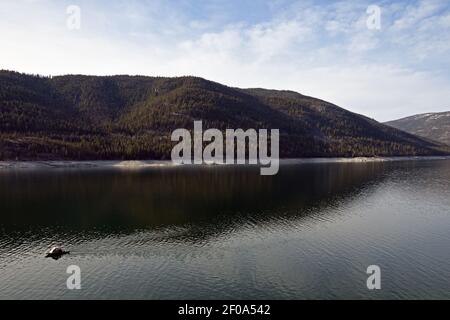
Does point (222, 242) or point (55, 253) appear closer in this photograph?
point (55, 253)

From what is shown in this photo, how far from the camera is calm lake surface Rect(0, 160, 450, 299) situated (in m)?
42.4

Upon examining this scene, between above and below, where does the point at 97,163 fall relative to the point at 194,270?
above

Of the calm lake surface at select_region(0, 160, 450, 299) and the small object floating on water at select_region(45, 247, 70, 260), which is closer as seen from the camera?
the calm lake surface at select_region(0, 160, 450, 299)

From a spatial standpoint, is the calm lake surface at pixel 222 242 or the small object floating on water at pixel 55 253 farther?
the small object floating on water at pixel 55 253

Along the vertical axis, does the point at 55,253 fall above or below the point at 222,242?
above

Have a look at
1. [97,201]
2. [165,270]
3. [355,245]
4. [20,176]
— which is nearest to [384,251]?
[355,245]

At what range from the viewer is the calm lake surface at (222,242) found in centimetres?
4241

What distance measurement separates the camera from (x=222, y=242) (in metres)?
59.4

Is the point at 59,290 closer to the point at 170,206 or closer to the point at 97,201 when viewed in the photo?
the point at 170,206

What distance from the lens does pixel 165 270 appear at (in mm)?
47156
